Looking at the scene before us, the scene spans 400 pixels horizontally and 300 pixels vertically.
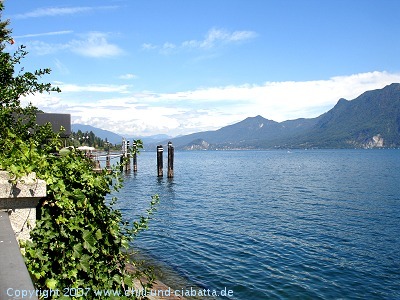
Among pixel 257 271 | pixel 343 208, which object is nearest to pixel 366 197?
pixel 343 208

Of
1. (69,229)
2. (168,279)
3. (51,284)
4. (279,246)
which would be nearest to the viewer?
(51,284)

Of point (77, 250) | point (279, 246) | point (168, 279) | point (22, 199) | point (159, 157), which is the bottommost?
point (279, 246)

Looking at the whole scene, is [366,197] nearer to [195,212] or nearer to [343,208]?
[343,208]

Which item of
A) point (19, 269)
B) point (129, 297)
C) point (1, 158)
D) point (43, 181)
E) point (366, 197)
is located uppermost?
point (1, 158)

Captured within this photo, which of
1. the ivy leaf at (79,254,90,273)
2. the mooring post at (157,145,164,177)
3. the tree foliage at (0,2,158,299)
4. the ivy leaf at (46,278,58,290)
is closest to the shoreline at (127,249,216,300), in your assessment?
the tree foliage at (0,2,158,299)

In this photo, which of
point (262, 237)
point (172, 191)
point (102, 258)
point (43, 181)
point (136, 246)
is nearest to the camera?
point (43, 181)

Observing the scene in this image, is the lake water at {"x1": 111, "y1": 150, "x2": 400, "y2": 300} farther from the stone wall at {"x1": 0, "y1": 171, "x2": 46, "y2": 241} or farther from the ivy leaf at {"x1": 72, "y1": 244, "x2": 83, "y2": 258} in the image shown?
the stone wall at {"x1": 0, "y1": 171, "x2": 46, "y2": 241}

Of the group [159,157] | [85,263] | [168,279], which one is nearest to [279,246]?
[168,279]

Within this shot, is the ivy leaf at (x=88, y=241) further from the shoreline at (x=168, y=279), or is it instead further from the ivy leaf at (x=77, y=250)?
the shoreline at (x=168, y=279)

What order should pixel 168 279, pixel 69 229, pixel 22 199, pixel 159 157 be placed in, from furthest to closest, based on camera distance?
pixel 159 157 → pixel 168 279 → pixel 69 229 → pixel 22 199

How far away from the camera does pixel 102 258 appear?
4.03m

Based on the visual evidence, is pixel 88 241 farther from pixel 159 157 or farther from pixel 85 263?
pixel 159 157

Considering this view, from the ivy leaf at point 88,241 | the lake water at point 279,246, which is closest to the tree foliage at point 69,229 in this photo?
the ivy leaf at point 88,241

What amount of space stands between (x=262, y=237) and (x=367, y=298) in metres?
7.74
